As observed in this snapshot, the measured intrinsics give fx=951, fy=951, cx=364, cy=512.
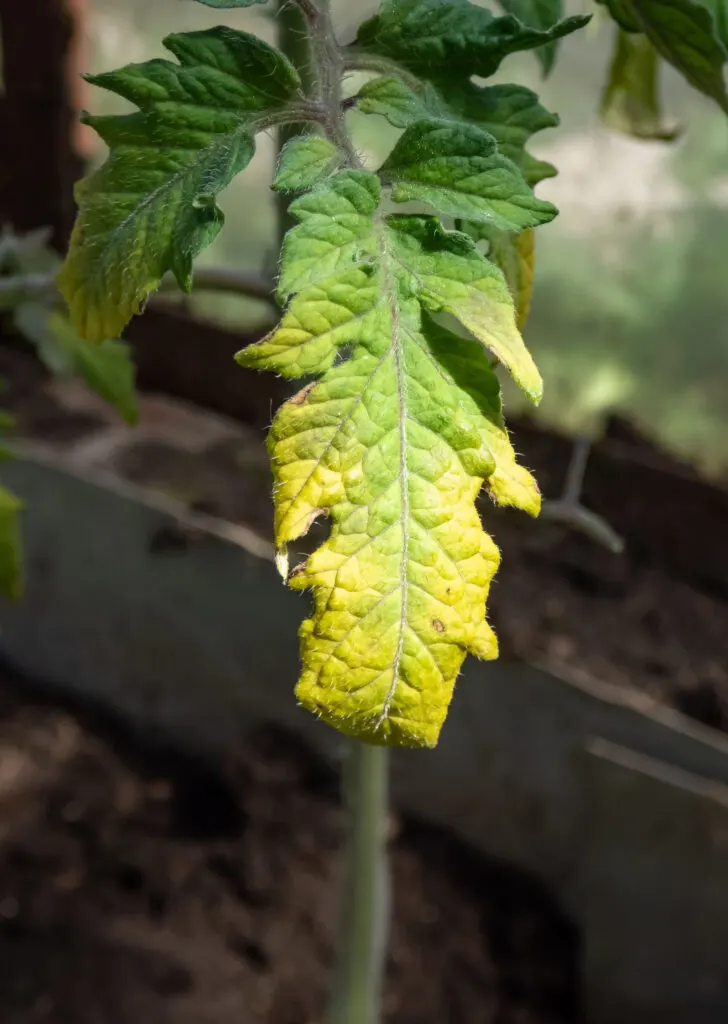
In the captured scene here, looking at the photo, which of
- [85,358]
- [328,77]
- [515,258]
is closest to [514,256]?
[515,258]

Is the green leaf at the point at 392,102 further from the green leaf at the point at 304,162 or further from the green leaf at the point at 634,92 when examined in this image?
the green leaf at the point at 634,92

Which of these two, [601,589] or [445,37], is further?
[601,589]

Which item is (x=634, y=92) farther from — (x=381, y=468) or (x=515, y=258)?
(x=381, y=468)

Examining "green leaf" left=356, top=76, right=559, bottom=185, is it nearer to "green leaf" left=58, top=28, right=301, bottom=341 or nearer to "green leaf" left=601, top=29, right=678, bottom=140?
"green leaf" left=58, top=28, right=301, bottom=341

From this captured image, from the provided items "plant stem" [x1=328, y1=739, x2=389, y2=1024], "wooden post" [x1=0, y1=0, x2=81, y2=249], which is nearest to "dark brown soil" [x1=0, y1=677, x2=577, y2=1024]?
"plant stem" [x1=328, y1=739, x2=389, y2=1024]

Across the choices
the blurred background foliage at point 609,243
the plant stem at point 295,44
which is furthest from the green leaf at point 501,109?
the blurred background foliage at point 609,243
